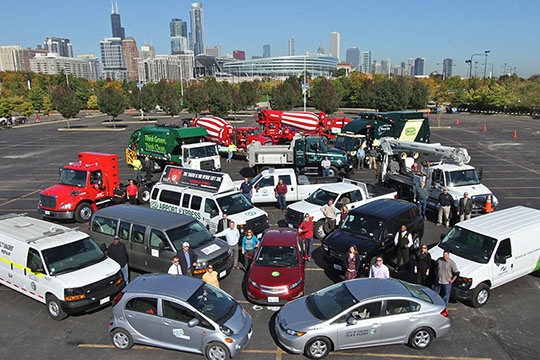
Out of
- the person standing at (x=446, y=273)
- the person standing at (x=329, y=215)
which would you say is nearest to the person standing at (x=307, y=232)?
the person standing at (x=329, y=215)

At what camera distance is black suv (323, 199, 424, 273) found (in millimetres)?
11359

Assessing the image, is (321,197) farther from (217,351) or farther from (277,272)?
(217,351)

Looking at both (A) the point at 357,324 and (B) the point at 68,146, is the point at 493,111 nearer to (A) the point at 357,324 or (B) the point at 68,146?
(B) the point at 68,146

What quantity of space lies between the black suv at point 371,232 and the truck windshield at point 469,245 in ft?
5.06

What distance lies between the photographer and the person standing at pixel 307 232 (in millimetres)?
12473

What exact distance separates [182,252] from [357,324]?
4796 mm

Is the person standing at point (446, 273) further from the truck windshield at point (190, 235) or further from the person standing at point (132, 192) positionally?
the person standing at point (132, 192)

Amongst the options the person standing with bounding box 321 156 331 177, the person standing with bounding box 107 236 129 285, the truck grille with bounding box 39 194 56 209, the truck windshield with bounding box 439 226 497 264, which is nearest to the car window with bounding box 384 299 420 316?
the truck windshield with bounding box 439 226 497 264

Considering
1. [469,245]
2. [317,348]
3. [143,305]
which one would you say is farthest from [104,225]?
[469,245]

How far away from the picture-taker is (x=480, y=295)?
9.75 metres

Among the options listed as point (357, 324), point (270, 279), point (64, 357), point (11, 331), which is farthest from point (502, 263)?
point (11, 331)

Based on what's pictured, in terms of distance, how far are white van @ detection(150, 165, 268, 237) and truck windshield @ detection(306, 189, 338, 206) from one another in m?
2.17

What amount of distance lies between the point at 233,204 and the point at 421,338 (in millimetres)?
8086

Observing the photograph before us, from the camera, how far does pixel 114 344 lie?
827 cm
